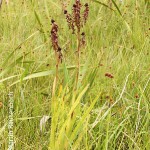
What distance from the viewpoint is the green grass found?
1463mm

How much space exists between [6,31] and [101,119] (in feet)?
5.22

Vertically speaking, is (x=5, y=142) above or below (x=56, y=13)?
below

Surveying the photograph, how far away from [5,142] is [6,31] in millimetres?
1679

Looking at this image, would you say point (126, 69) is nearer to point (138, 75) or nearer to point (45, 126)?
point (138, 75)

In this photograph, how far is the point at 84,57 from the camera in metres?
2.45

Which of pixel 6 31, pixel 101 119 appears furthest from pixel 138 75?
pixel 6 31

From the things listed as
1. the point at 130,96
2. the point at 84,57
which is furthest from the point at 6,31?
the point at 130,96

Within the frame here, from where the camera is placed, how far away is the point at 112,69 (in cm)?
229

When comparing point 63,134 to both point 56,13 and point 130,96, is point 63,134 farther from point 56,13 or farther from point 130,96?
point 56,13

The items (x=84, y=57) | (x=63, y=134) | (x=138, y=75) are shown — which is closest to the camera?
(x=63, y=134)

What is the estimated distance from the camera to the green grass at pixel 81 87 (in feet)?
4.80

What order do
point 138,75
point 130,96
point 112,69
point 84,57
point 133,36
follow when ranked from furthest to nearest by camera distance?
point 133,36 < point 84,57 < point 112,69 < point 138,75 < point 130,96

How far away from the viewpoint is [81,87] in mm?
1584

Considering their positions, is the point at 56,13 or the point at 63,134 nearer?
the point at 63,134
